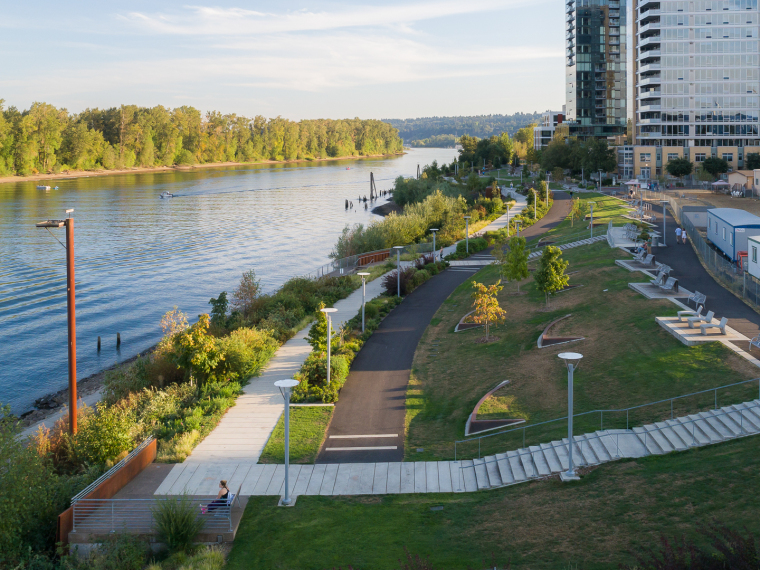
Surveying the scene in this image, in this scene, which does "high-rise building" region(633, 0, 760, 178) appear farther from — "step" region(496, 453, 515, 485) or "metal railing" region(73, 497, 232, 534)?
"metal railing" region(73, 497, 232, 534)

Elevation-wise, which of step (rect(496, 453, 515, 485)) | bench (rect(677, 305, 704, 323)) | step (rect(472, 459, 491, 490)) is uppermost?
bench (rect(677, 305, 704, 323))

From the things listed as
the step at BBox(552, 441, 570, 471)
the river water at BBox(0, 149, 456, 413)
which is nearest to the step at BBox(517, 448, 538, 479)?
the step at BBox(552, 441, 570, 471)

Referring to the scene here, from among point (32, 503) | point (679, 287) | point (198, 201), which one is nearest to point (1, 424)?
point (32, 503)

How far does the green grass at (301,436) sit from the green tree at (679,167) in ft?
285

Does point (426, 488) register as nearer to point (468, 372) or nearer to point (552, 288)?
point (468, 372)

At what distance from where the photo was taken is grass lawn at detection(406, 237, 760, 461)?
801 inches

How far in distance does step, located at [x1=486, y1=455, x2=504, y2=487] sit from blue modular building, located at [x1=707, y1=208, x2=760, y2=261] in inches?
1094

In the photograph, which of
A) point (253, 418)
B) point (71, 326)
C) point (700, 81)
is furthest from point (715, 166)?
point (71, 326)

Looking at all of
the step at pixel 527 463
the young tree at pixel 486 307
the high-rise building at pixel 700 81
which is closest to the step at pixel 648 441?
the step at pixel 527 463

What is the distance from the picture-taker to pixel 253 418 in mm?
23078

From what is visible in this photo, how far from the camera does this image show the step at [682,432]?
56.7ft

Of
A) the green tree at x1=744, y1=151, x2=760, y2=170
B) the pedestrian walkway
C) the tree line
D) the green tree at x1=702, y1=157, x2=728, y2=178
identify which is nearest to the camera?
the pedestrian walkway

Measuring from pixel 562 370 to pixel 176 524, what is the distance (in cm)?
1531

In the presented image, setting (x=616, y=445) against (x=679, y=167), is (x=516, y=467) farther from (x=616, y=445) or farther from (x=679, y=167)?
(x=679, y=167)
